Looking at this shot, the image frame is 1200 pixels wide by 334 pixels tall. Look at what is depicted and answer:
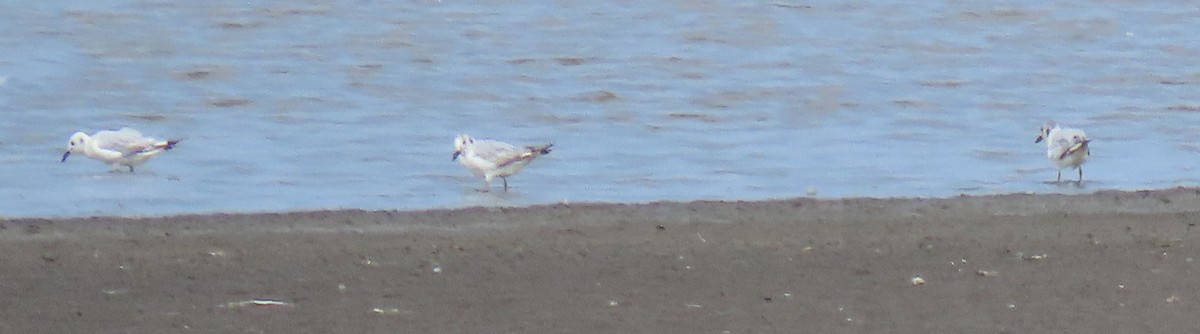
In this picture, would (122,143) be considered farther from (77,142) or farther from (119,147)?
(77,142)

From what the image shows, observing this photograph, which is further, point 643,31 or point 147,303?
point 643,31

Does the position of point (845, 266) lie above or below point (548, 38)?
above

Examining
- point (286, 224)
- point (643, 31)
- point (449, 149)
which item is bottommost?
point (643, 31)

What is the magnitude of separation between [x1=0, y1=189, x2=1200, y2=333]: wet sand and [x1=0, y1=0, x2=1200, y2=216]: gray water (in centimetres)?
138

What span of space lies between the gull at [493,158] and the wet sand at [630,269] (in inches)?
67.2

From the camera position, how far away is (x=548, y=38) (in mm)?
18453

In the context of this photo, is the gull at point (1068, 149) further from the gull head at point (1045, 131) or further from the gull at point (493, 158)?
the gull at point (493, 158)

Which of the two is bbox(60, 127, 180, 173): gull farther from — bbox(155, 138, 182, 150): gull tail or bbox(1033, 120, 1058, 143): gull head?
bbox(1033, 120, 1058, 143): gull head

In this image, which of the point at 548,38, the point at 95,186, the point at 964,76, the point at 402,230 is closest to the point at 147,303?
the point at 402,230

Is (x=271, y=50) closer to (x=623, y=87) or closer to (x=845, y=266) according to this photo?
(x=623, y=87)

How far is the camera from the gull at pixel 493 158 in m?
10.8

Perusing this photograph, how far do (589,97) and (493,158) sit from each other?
4206mm

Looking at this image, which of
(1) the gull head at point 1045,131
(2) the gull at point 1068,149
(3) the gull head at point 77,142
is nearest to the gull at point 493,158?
(3) the gull head at point 77,142

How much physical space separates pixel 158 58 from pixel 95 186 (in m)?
6.62
